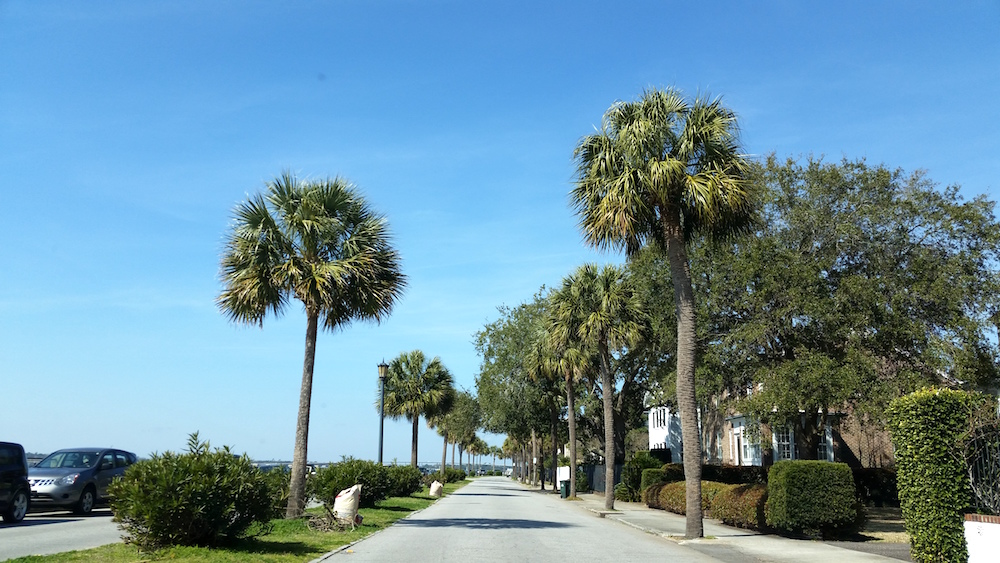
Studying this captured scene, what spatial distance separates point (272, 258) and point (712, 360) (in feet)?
43.6

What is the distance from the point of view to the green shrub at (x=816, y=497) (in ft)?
57.7

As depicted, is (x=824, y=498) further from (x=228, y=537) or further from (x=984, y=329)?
(x=228, y=537)

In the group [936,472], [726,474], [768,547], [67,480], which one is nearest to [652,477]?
[726,474]

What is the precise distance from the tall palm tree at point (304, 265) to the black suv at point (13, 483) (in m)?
5.72

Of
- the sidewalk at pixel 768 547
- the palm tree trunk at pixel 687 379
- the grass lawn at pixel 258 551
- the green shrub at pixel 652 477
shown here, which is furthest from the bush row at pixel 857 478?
the grass lawn at pixel 258 551

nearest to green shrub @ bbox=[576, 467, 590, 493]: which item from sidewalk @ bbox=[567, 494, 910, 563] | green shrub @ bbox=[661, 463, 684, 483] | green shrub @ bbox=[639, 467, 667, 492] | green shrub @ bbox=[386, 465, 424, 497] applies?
green shrub @ bbox=[386, 465, 424, 497]

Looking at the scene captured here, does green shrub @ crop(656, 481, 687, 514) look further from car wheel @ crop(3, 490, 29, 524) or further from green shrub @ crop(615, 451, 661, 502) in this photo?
car wheel @ crop(3, 490, 29, 524)

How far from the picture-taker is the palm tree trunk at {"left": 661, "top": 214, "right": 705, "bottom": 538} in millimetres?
18156

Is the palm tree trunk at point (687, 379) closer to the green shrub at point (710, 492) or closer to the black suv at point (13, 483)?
the green shrub at point (710, 492)

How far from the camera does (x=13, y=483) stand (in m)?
18.2

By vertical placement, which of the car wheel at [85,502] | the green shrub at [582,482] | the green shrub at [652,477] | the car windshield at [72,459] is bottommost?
the green shrub at [582,482]

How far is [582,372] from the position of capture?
1489 inches

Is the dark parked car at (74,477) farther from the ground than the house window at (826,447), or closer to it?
closer to it

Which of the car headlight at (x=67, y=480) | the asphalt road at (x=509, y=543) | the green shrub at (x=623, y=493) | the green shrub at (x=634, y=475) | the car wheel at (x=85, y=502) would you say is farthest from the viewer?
the green shrub at (x=623, y=493)
